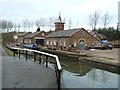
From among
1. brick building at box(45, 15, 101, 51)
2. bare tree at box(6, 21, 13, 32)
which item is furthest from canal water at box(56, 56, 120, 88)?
bare tree at box(6, 21, 13, 32)

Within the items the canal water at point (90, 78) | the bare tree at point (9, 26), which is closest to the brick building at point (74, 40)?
the canal water at point (90, 78)

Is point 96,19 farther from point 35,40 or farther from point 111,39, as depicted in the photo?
point 35,40

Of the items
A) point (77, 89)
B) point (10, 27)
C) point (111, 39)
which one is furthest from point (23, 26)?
point (77, 89)

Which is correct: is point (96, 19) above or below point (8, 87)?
above

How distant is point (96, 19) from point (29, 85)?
82102 millimetres

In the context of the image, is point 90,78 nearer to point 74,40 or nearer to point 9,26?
point 74,40

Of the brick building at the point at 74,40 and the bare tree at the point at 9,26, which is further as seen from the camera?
the bare tree at the point at 9,26

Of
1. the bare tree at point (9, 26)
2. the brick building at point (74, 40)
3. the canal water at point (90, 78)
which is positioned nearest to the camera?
the canal water at point (90, 78)

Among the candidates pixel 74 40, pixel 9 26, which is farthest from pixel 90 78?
pixel 9 26

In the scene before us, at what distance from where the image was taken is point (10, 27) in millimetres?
124938

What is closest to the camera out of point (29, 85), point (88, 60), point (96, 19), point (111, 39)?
point (29, 85)

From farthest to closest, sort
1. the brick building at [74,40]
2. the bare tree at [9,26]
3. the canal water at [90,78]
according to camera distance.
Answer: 1. the bare tree at [9,26]
2. the brick building at [74,40]
3. the canal water at [90,78]

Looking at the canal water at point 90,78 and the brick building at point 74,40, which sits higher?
the brick building at point 74,40

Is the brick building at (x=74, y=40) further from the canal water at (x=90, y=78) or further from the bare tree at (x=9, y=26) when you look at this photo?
the bare tree at (x=9, y=26)
